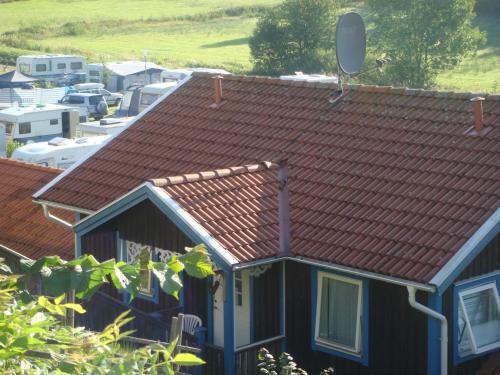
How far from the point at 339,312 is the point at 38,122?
27.0m

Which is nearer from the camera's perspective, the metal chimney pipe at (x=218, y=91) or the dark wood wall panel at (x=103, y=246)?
the dark wood wall panel at (x=103, y=246)

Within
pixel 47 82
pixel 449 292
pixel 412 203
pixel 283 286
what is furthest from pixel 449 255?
pixel 47 82

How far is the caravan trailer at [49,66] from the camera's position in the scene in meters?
59.5

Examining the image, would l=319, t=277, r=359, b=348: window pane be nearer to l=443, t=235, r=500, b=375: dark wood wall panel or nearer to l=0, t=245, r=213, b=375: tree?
l=443, t=235, r=500, b=375: dark wood wall panel

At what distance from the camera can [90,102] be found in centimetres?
4794

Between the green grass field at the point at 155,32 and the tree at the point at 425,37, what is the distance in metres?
1.43

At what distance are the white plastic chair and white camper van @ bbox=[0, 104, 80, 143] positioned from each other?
81.5 ft

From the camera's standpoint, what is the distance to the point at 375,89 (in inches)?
534

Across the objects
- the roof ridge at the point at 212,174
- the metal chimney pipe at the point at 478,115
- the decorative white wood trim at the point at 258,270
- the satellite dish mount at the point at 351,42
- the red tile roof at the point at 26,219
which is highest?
the satellite dish mount at the point at 351,42

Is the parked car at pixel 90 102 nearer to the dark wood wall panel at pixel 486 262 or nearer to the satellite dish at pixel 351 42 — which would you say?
the satellite dish at pixel 351 42

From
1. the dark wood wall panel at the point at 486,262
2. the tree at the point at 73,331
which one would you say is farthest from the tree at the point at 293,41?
the tree at the point at 73,331

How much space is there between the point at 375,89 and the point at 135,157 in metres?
3.36

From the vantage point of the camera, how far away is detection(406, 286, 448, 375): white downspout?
1018cm

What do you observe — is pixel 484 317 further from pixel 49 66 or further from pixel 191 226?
pixel 49 66
